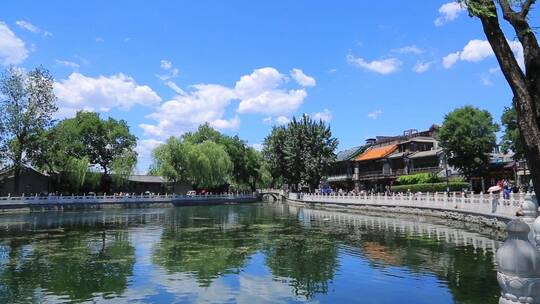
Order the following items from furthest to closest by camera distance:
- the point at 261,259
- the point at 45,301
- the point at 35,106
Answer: the point at 35,106 → the point at 261,259 → the point at 45,301

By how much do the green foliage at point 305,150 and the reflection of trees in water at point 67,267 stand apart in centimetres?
4359

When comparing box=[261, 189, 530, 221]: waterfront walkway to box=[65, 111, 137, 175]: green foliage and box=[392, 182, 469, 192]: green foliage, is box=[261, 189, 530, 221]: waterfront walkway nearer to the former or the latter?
box=[392, 182, 469, 192]: green foliage

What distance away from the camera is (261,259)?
51.8ft

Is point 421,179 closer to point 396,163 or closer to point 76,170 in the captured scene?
point 396,163

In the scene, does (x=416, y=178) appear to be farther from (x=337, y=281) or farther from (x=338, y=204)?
(x=337, y=281)

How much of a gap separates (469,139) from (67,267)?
40.4m

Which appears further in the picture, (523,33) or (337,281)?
(337,281)

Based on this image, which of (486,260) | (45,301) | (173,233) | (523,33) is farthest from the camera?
(173,233)

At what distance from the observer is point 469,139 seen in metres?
46.1

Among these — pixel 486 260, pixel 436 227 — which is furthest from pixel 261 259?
pixel 436 227

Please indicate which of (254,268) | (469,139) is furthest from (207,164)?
(254,268)

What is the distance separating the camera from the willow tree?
5.63m

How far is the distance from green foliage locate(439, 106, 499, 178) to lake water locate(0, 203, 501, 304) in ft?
84.2

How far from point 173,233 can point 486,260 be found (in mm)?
15692
